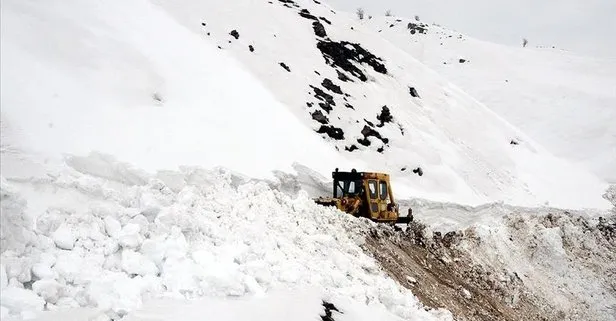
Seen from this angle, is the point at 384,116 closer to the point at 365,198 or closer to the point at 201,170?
the point at 365,198

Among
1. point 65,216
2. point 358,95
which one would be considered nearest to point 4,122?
point 65,216

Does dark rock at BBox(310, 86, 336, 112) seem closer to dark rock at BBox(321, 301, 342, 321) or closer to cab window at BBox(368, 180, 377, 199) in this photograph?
cab window at BBox(368, 180, 377, 199)

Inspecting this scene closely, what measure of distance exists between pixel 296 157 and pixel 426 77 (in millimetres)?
18841

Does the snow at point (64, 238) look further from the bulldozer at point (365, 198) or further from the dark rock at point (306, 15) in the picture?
the dark rock at point (306, 15)

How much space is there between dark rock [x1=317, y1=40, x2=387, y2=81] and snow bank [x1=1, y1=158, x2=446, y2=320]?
17279 millimetres

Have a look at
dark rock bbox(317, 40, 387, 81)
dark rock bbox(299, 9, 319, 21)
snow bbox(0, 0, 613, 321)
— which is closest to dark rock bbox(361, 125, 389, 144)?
snow bbox(0, 0, 613, 321)

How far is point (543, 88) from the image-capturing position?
42812 millimetres

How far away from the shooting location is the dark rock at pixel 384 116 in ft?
79.4

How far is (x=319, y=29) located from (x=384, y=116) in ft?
28.0

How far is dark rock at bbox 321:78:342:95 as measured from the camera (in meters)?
24.6

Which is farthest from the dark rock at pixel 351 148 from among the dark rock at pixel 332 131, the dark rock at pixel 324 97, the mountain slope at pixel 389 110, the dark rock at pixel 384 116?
the dark rock at pixel 384 116

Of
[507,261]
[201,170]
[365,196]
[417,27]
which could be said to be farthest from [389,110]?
[417,27]

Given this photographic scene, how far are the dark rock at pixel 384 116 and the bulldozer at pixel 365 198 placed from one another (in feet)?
27.6

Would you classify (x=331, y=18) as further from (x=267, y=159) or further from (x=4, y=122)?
(x=4, y=122)
